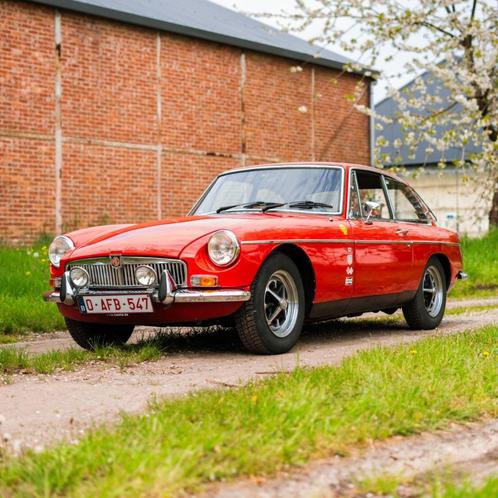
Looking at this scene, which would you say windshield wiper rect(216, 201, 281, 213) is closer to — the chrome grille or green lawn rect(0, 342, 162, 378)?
the chrome grille

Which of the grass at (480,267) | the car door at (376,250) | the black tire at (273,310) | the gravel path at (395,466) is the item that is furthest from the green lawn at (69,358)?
the grass at (480,267)

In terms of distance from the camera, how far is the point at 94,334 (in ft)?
23.0

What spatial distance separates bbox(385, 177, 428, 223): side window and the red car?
44mm

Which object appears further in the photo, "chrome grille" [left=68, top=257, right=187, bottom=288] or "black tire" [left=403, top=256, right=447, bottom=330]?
"black tire" [left=403, top=256, right=447, bottom=330]

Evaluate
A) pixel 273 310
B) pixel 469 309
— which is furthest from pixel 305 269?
pixel 469 309

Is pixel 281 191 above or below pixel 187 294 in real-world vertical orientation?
above

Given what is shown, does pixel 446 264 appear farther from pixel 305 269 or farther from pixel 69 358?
pixel 69 358

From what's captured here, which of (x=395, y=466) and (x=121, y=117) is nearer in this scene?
(x=395, y=466)

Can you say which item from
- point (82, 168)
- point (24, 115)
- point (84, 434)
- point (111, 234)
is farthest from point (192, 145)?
point (84, 434)

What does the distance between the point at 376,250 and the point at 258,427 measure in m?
4.00

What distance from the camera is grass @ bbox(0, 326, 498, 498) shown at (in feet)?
10.3

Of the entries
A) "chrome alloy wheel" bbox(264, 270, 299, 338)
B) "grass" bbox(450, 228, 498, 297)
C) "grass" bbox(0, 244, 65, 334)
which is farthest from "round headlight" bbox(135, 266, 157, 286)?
"grass" bbox(450, 228, 498, 297)

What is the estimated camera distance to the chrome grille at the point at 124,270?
6074mm

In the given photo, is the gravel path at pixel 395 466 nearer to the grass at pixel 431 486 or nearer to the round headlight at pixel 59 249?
the grass at pixel 431 486
